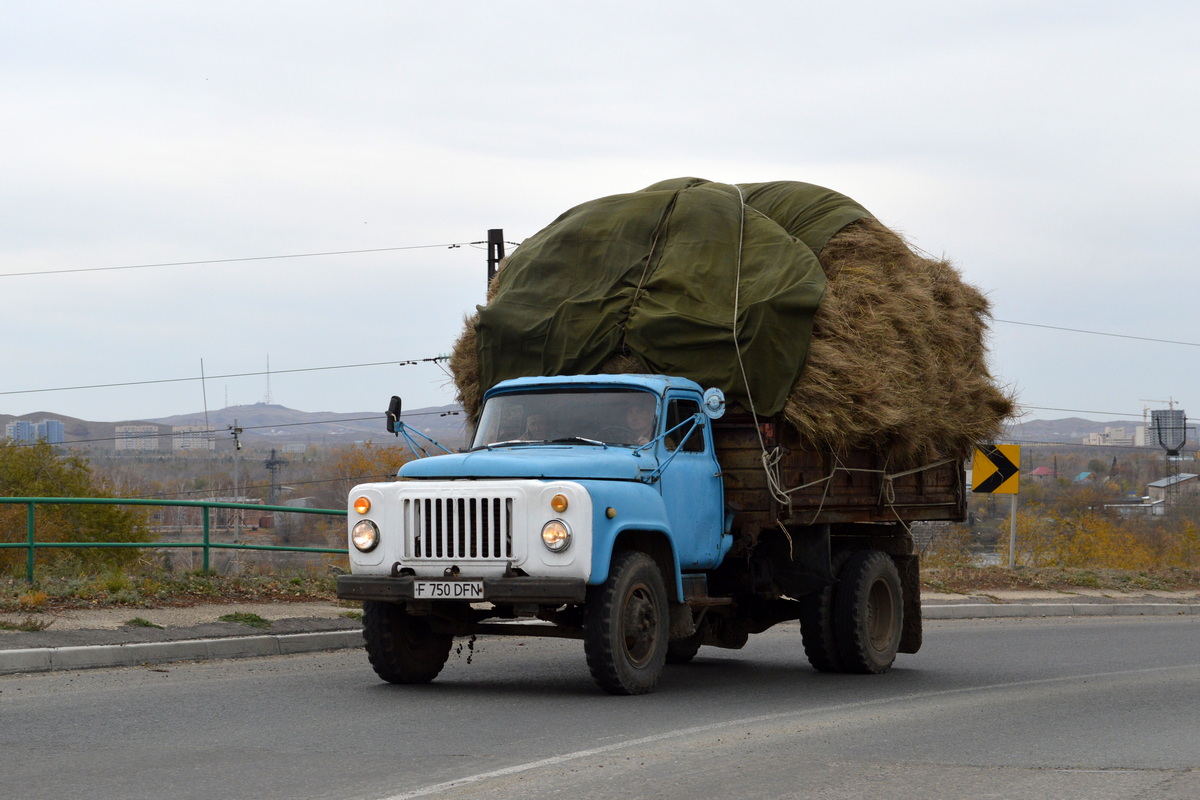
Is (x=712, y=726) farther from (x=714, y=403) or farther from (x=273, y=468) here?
(x=273, y=468)

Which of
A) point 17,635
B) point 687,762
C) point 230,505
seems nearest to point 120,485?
point 230,505

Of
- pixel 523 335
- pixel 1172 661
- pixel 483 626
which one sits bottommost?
pixel 1172 661

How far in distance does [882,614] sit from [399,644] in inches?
193

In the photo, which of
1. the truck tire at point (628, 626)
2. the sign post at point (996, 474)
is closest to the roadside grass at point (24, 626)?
the truck tire at point (628, 626)

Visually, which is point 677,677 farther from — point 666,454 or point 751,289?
point 751,289

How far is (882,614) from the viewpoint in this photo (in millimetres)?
12992

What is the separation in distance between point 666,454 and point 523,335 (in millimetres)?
2442

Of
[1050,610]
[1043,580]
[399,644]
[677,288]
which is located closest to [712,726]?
[399,644]

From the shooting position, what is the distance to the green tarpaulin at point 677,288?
11602 millimetres

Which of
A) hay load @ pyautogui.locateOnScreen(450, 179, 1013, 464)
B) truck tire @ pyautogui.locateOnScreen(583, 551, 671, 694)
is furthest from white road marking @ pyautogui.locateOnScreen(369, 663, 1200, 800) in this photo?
hay load @ pyautogui.locateOnScreen(450, 179, 1013, 464)

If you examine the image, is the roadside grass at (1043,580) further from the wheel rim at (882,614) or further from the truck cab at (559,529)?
the truck cab at (559,529)

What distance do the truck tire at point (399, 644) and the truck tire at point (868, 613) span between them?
12.2 feet

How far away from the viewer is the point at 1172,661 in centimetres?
1390

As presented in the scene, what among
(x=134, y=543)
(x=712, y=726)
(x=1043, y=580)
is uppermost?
(x=134, y=543)
